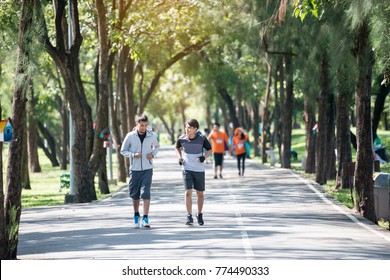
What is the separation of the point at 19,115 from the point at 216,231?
3.75 metres

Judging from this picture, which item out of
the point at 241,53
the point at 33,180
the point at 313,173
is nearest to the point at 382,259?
the point at 313,173

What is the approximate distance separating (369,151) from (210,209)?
11.3 ft

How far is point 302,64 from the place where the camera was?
3331 centimetres

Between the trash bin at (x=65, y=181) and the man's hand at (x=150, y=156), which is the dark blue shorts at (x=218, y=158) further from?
the man's hand at (x=150, y=156)

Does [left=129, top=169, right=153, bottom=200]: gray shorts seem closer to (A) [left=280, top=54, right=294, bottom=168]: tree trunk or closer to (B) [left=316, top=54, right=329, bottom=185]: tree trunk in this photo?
(B) [left=316, top=54, right=329, bottom=185]: tree trunk

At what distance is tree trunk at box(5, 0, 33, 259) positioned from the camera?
47.1ft

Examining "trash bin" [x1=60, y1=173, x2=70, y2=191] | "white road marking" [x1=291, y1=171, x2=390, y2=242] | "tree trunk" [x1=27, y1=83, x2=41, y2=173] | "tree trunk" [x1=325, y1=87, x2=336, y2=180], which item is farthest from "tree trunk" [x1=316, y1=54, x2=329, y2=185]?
"tree trunk" [x1=27, y1=83, x2=41, y2=173]

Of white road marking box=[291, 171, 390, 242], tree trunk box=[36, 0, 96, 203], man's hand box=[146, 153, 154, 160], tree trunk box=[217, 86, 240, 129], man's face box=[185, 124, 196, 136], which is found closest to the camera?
white road marking box=[291, 171, 390, 242]

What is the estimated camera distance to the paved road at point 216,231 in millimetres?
13383

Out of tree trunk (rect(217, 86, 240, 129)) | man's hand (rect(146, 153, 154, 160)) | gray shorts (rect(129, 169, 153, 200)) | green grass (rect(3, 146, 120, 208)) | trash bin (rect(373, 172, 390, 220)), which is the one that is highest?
tree trunk (rect(217, 86, 240, 129))

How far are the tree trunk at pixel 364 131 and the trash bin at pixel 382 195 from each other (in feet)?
0.97

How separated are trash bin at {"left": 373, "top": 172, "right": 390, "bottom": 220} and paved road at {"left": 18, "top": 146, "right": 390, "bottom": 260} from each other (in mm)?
658

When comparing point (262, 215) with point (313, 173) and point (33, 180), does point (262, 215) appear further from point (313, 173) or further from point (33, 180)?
point (33, 180)

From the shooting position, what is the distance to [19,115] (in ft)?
47.3
